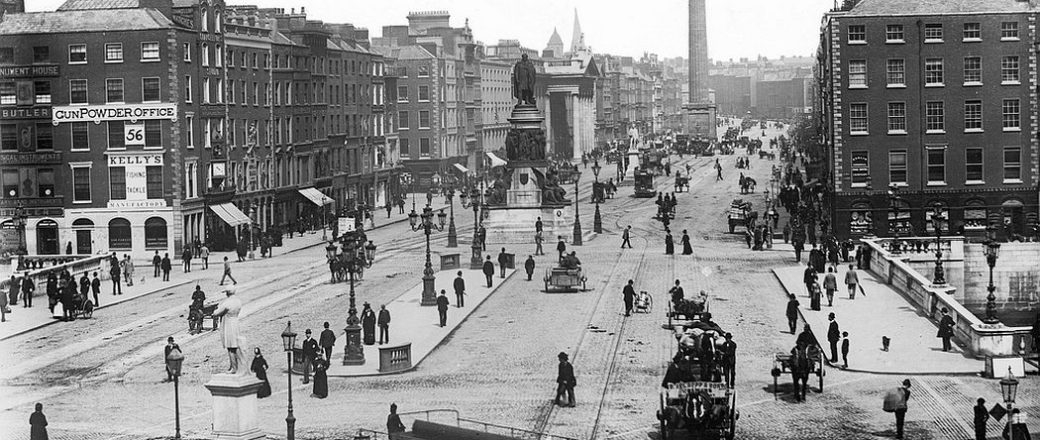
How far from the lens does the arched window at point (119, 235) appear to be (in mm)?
71625

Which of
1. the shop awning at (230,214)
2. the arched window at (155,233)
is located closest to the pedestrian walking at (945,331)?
the arched window at (155,233)

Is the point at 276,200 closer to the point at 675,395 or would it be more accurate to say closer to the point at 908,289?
the point at 908,289

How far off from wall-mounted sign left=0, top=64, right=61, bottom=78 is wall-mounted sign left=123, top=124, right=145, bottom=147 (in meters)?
4.03

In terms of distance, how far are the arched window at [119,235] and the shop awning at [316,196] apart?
1907cm

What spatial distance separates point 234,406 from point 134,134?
151ft

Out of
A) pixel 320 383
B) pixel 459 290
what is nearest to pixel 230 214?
pixel 459 290

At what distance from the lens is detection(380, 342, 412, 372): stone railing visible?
125 feet

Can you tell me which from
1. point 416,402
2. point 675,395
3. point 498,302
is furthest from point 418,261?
point 675,395

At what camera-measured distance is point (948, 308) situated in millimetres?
44031

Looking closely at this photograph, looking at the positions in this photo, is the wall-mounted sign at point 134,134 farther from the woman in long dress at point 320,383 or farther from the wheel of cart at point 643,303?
the woman in long dress at point 320,383

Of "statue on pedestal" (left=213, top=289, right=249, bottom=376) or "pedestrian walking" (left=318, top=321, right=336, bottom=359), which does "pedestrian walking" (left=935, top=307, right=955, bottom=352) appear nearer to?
"pedestrian walking" (left=318, top=321, right=336, bottom=359)

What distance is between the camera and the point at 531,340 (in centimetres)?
4297

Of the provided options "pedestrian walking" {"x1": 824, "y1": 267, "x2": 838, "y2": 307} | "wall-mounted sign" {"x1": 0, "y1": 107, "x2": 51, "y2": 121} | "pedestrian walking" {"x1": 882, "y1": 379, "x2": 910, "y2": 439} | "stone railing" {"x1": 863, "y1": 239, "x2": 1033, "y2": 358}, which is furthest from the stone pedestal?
"wall-mounted sign" {"x1": 0, "y1": 107, "x2": 51, "y2": 121}

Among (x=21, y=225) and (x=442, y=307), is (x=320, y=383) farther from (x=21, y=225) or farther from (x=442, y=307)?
(x=21, y=225)
